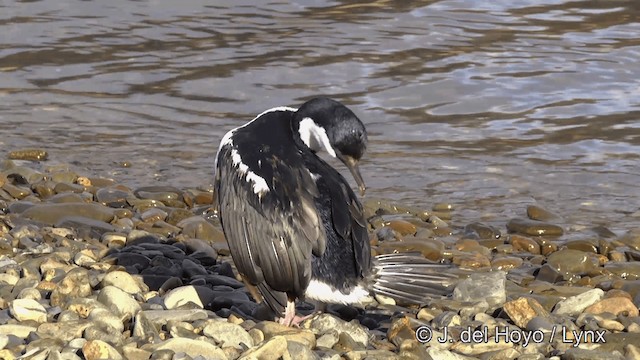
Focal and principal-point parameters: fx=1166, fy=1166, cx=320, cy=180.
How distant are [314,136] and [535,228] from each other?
9.45 feet

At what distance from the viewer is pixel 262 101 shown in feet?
38.3

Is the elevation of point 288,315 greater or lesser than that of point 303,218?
lesser

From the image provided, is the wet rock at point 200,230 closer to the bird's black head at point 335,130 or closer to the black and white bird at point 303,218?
the black and white bird at point 303,218

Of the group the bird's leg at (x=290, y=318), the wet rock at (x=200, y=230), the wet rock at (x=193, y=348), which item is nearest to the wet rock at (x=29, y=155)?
the wet rock at (x=200, y=230)

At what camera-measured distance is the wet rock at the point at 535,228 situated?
8.18m

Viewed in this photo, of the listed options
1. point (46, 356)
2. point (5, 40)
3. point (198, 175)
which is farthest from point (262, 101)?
point (46, 356)

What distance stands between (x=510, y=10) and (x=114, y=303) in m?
10.2

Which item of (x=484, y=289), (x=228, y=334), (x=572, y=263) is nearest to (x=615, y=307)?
(x=484, y=289)

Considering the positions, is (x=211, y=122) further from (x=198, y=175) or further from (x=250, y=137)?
(x=250, y=137)

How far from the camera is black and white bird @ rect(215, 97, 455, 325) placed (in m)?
Answer: 5.57

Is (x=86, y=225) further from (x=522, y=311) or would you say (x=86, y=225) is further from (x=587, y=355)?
(x=587, y=355)

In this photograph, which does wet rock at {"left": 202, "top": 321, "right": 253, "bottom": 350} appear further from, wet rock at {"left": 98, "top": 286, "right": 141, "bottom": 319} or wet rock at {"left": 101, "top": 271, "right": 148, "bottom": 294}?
wet rock at {"left": 101, "top": 271, "right": 148, "bottom": 294}

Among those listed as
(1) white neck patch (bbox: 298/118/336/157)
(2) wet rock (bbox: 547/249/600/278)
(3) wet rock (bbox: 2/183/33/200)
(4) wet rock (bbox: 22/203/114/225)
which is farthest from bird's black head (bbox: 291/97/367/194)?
(3) wet rock (bbox: 2/183/33/200)

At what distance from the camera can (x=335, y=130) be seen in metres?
5.59
